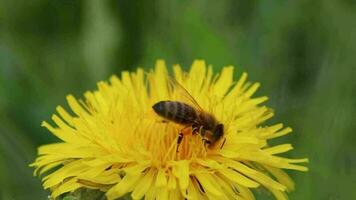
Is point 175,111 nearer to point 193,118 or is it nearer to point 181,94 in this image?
point 193,118

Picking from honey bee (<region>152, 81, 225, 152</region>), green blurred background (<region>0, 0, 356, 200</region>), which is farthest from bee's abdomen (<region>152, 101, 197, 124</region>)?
green blurred background (<region>0, 0, 356, 200</region>)

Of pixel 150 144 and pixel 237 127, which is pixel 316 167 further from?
pixel 150 144

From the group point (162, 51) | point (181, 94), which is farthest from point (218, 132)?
point (162, 51)

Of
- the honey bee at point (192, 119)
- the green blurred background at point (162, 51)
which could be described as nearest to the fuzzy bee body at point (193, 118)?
the honey bee at point (192, 119)

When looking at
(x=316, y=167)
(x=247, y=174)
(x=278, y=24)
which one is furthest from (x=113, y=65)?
(x=247, y=174)

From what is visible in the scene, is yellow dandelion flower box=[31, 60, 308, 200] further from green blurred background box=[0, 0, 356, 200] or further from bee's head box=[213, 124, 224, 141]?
green blurred background box=[0, 0, 356, 200]

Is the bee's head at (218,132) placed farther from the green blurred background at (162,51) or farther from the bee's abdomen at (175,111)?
the green blurred background at (162,51)
